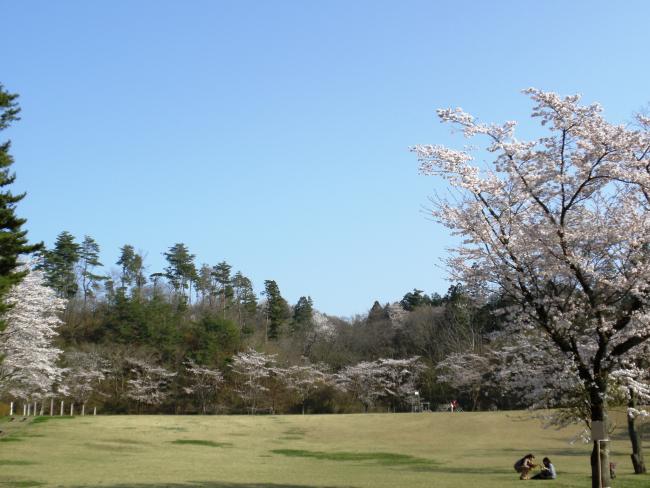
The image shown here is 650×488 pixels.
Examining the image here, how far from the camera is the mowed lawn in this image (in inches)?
800

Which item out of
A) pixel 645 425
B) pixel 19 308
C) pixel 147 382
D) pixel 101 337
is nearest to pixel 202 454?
pixel 19 308

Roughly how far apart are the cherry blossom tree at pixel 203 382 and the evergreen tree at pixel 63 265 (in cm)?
2288

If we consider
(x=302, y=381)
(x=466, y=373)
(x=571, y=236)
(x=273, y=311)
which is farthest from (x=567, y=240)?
(x=273, y=311)

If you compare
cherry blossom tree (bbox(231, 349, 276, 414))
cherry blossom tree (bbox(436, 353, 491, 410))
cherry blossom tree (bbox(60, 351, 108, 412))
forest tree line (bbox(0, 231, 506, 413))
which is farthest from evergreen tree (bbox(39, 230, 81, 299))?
cherry blossom tree (bbox(436, 353, 491, 410))

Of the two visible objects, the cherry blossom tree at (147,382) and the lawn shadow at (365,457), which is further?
the cherry blossom tree at (147,382)

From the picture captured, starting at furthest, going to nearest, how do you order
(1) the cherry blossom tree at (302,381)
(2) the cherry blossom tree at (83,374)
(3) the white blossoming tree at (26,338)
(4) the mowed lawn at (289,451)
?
(1) the cherry blossom tree at (302,381) < (2) the cherry blossom tree at (83,374) < (3) the white blossoming tree at (26,338) < (4) the mowed lawn at (289,451)

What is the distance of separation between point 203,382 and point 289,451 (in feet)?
98.1

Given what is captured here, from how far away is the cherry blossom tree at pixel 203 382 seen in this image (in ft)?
209

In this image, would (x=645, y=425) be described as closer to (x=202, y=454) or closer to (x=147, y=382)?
(x=202, y=454)

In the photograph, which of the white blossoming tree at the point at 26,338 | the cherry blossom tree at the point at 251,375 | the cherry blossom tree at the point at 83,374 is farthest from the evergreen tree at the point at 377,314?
the white blossoming tree at the point at 26,338

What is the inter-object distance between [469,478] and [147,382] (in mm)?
→ 47942

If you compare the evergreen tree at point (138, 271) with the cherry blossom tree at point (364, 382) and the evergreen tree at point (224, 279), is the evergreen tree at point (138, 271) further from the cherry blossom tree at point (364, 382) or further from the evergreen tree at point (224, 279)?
the cherry blossom tree at point (364, 382)

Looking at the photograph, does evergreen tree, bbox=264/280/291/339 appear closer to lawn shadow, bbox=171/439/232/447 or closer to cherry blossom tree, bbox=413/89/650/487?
lawn shadow, bbox=171/439/232/447

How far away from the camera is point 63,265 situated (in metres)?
80.1
